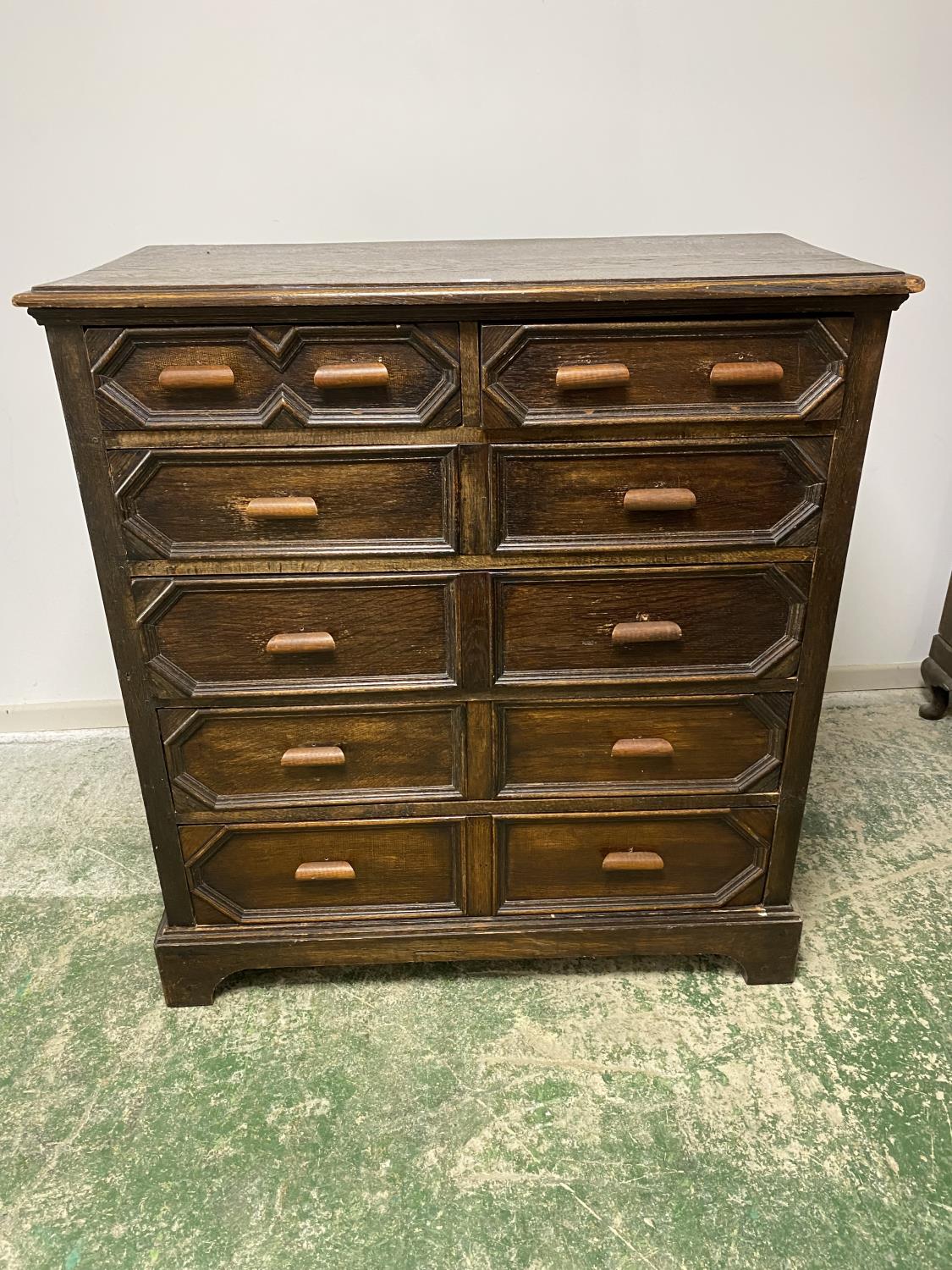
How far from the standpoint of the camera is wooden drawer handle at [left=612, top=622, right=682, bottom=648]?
1.53 meters

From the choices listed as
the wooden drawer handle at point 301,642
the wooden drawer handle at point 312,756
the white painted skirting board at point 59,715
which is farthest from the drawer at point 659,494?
the white painted skirting board at point 59,715

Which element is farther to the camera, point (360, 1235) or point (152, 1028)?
point (152, 1028)

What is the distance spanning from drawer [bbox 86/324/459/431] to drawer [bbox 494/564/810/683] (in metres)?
0.34

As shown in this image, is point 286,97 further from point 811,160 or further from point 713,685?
point 713,685

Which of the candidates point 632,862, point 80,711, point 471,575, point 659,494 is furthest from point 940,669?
point 80,711

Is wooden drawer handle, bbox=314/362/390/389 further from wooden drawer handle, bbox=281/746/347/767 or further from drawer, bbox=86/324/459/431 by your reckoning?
wooden drawer handle, bbox=281/746/347/767

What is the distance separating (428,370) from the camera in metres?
1.37

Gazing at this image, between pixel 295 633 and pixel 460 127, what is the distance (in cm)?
130

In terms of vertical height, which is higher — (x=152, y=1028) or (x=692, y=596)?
(x=692, y=596)

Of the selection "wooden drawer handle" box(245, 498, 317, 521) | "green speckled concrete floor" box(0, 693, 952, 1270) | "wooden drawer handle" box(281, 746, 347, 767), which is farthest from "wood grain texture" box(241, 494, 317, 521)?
"green speckled concrete floor" box(0, 693, 952, 1270)

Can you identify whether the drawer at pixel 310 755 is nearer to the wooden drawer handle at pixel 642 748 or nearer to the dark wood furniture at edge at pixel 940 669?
the wooden drawer handle at pixel 642 748

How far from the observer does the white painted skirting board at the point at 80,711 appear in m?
2.61

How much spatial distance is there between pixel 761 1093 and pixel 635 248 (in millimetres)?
1592

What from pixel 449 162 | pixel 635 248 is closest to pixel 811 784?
pixel 635 248
